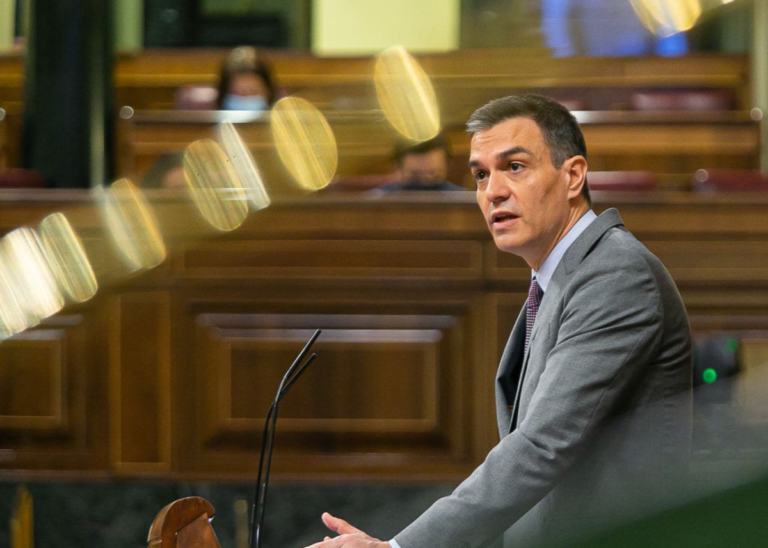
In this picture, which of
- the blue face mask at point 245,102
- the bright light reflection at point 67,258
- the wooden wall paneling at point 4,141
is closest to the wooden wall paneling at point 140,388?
the bright light reflection at point 67,258

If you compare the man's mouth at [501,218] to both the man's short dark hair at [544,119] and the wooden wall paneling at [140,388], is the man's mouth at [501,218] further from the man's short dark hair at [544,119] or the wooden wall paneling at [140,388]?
the wooden wall paneling at [140,388]

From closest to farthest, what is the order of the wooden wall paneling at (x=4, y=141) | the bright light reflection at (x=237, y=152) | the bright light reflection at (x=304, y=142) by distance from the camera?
the bright light reflection at (x=237, y=152)
the bright light reflection at (x=304, y=142)
the wooden wall paneling at (x=4, y=141)

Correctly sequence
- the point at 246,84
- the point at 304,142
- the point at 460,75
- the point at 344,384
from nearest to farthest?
the point at 344,384, the point at 246,84, the point at 304,142, the point at 460,75

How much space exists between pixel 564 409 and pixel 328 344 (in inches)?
59.4

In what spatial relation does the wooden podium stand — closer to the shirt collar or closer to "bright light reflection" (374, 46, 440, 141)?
the shirt collar

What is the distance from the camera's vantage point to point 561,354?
3.54 feet

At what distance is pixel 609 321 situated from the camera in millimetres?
1082

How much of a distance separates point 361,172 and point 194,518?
408cm

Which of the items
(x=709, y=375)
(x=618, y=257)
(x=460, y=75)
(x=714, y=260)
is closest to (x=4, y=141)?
(x=460, y=75)

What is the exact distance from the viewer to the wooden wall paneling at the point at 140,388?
2500 mm

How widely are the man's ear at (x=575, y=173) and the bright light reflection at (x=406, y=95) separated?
380 cm

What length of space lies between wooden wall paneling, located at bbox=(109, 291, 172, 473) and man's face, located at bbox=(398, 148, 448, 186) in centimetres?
100

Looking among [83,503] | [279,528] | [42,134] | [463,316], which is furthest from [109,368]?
[42,134]

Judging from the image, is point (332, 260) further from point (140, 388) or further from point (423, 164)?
point (423, 164)
